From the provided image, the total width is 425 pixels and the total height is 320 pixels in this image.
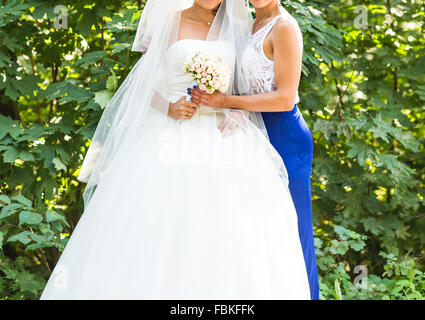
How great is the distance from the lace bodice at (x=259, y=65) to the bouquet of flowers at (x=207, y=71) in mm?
220

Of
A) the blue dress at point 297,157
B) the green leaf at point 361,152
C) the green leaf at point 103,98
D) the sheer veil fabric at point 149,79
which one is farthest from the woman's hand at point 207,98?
the green leaf at point 361,152

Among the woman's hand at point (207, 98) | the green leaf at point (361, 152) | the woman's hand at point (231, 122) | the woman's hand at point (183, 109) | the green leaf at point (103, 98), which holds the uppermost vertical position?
the woman's hand at point (207, 98)

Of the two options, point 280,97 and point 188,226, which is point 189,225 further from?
point 280,97

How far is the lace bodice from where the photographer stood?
2.58 metres

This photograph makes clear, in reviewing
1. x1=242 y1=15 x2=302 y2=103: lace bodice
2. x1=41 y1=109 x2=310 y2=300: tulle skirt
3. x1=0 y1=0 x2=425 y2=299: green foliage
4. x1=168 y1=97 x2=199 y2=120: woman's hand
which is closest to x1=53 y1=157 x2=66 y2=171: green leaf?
x1=0 y1=0 x2=425 y2=299: green foliage

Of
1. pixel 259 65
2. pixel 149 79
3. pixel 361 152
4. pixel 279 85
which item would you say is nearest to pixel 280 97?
pixel 279 85

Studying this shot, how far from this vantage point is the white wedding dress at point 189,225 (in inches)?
81.7

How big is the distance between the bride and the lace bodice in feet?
0.21

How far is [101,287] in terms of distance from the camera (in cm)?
212

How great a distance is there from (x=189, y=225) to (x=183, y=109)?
0.68 metres

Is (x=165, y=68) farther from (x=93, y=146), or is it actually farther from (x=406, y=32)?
(x=406, y=32)

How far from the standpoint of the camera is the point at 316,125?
12.6 ft

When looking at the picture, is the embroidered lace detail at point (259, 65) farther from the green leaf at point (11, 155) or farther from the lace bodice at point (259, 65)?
the green leaf at point (11, 155)
